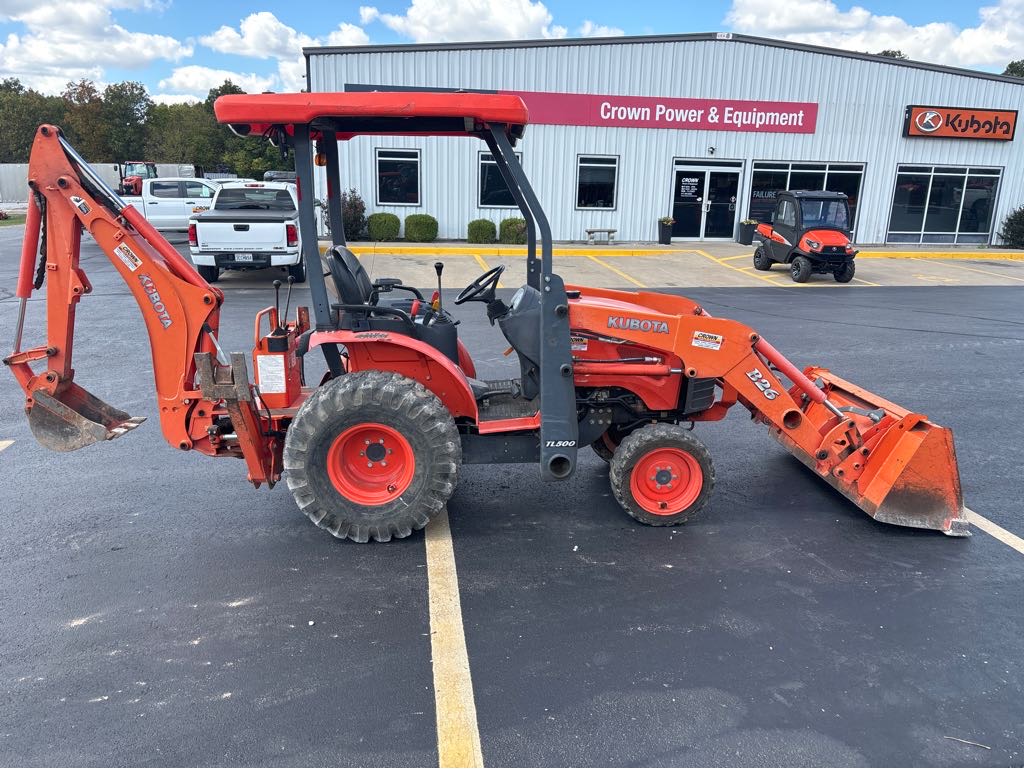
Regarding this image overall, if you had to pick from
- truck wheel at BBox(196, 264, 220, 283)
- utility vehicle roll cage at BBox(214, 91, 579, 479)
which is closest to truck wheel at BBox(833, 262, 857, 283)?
truck wheel at BBox(196, 264, 220, 283)

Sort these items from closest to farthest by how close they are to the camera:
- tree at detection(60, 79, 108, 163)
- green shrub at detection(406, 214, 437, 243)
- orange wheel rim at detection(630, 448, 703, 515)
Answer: orange wheel rim at detection(630, 448, 703, 515)
green shrub at detection(406, 214, 437, 243)
tree at detection(60, 79, 108, 163)

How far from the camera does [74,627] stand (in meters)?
3.48

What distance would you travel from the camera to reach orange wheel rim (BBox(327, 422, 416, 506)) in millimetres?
4250

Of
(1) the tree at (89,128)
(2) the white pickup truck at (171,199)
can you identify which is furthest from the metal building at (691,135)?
(1) the tree at (89,128)

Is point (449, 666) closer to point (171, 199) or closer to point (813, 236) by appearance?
point (813, 236)

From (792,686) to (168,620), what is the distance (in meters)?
2.90

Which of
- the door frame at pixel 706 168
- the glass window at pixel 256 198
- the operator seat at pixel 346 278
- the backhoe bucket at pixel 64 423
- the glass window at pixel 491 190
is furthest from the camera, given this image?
the door frame at pixel 706 168

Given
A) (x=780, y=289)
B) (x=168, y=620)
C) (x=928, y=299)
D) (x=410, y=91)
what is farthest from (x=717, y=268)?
(x=168, y=620)

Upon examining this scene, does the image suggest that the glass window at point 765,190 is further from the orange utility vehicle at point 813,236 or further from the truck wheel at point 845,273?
the truck wheel at point 845,273

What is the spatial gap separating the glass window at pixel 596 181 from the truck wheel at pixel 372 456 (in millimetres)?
18309

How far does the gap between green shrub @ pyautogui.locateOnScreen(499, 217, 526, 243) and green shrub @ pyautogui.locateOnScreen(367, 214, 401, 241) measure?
296cm

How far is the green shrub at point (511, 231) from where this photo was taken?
20516 millimetres

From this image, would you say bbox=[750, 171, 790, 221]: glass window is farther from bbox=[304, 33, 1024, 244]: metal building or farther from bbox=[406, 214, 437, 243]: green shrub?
bbox=[406, 214, 437, 243]: green shrub

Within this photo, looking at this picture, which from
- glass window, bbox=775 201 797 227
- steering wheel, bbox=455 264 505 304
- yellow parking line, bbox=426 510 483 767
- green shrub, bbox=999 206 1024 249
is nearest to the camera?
yellow parking line, bbox=426 510 483 767
